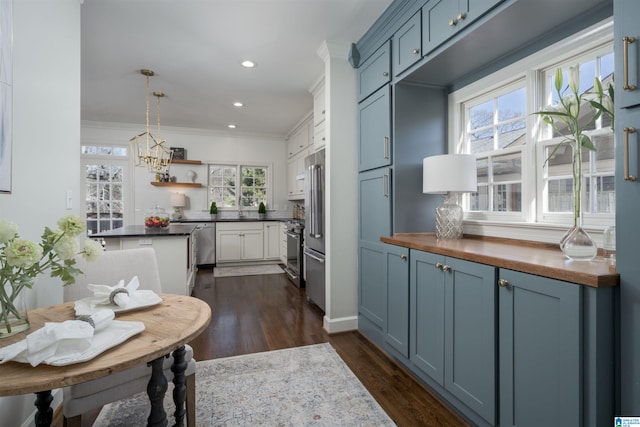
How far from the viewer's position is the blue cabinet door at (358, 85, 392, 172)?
8.13 ft

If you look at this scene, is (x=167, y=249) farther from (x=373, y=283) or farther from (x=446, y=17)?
(x=446, y=17)

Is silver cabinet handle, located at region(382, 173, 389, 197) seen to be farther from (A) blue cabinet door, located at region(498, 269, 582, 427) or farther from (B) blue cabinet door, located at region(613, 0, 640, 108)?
(B) blue cabinet door, located at region(613, 0, 640, 108)

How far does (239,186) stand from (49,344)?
5853 mm

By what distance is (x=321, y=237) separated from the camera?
3.31 metres

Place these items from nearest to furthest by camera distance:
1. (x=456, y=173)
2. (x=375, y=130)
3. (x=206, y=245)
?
(x=456, y=173) < (x=375, y=130) < (x=206, y=245)

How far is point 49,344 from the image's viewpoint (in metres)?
0.85

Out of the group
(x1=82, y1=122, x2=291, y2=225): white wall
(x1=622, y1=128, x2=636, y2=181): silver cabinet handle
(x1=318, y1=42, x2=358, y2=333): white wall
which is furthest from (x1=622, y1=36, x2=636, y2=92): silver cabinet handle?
(x1=82, y1=122, x2=291, y2=225): white wall

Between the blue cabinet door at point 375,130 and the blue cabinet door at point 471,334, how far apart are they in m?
1.13

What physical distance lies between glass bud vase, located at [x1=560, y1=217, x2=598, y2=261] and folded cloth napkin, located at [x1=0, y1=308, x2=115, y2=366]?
5.86 feet

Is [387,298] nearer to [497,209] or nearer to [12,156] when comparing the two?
[497,209]

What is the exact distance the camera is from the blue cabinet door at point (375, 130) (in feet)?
8.13

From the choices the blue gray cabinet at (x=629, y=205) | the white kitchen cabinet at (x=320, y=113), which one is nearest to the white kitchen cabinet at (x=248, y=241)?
the white kitchen cabinet at (x=320, y=113)

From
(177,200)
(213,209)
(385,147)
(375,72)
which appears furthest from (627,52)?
(177,200)

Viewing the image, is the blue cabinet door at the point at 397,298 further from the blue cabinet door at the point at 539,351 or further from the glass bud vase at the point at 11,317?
the glass bud vase at the point at 11,317
